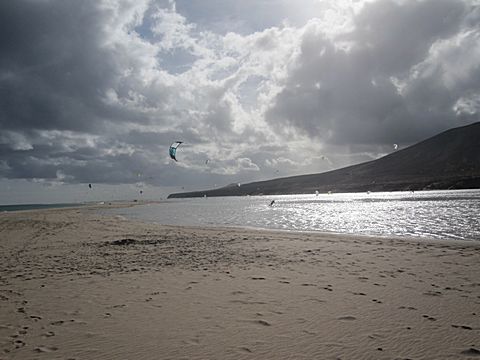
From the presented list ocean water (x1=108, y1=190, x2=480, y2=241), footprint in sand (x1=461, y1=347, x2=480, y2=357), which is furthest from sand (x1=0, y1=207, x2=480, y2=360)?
ocean water (x1=108, y1=190, x2=480, y2=241)

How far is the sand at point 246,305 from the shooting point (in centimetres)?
619

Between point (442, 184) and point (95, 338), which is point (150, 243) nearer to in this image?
point (95, 338)

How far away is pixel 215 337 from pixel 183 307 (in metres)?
2.13

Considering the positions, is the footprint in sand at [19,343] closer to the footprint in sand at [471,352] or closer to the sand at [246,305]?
the sand at [246,305]

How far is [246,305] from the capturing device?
8.58 m

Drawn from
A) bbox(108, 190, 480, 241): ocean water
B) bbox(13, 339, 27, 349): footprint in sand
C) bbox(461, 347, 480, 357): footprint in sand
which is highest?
bbox(13, 339, 27, 349): footprint in sand

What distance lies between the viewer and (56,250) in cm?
1895

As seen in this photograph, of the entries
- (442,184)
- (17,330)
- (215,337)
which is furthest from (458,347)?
(442,184)

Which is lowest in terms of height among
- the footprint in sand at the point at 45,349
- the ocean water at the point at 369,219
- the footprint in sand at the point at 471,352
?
the ocean water at the point at 369,219

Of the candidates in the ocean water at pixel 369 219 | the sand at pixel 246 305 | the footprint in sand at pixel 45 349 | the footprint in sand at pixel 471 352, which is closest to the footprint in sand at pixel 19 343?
the sand at pixel 246 305

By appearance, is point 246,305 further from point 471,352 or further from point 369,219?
point 369,219

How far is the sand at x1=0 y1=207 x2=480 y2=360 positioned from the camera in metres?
6.19

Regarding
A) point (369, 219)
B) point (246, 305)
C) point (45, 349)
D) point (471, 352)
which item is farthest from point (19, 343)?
point (369, 219)

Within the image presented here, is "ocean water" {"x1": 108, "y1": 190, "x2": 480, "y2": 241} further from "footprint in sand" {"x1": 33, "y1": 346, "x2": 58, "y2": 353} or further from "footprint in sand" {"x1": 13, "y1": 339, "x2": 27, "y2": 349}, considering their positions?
"footprint in sand" {"x1": 13, "y1": 339, "x2": 27, "y2": 349}
